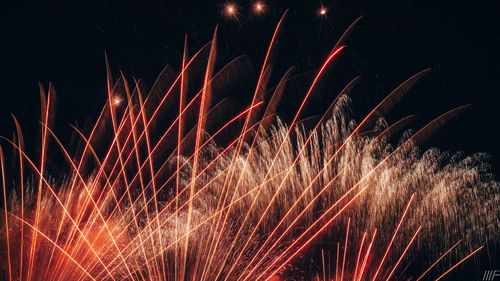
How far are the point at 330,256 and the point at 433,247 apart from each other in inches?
144

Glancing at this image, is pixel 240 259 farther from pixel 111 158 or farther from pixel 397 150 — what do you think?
pixel 397 150

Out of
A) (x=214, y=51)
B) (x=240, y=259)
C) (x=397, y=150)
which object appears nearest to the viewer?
(x=214, y=51)

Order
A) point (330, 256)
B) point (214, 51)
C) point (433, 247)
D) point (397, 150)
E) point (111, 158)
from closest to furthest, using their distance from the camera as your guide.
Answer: point (214, 51), point (397, 150), point (111, 158), point (433, 247), point (330, 256)

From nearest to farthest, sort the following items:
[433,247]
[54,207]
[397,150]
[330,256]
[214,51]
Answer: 1. [214,51]
2. [397,150]
3. [433,247]
4. [54,207]
5. [330,256]

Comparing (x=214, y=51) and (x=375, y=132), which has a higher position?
(x=214, y=51)

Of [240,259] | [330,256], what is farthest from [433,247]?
[240,259]

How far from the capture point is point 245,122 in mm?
7520

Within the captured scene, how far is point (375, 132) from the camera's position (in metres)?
8.49

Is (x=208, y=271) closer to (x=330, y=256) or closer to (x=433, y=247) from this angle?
(x=330, y=256)

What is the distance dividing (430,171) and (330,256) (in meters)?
6.38

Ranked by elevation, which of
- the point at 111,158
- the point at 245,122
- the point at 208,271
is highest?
the point at 245,122

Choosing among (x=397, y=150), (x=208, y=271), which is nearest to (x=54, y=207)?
(x=208, y=271)

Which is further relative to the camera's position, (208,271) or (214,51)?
(208,271)

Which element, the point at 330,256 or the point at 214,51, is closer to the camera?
the point at 214,51
